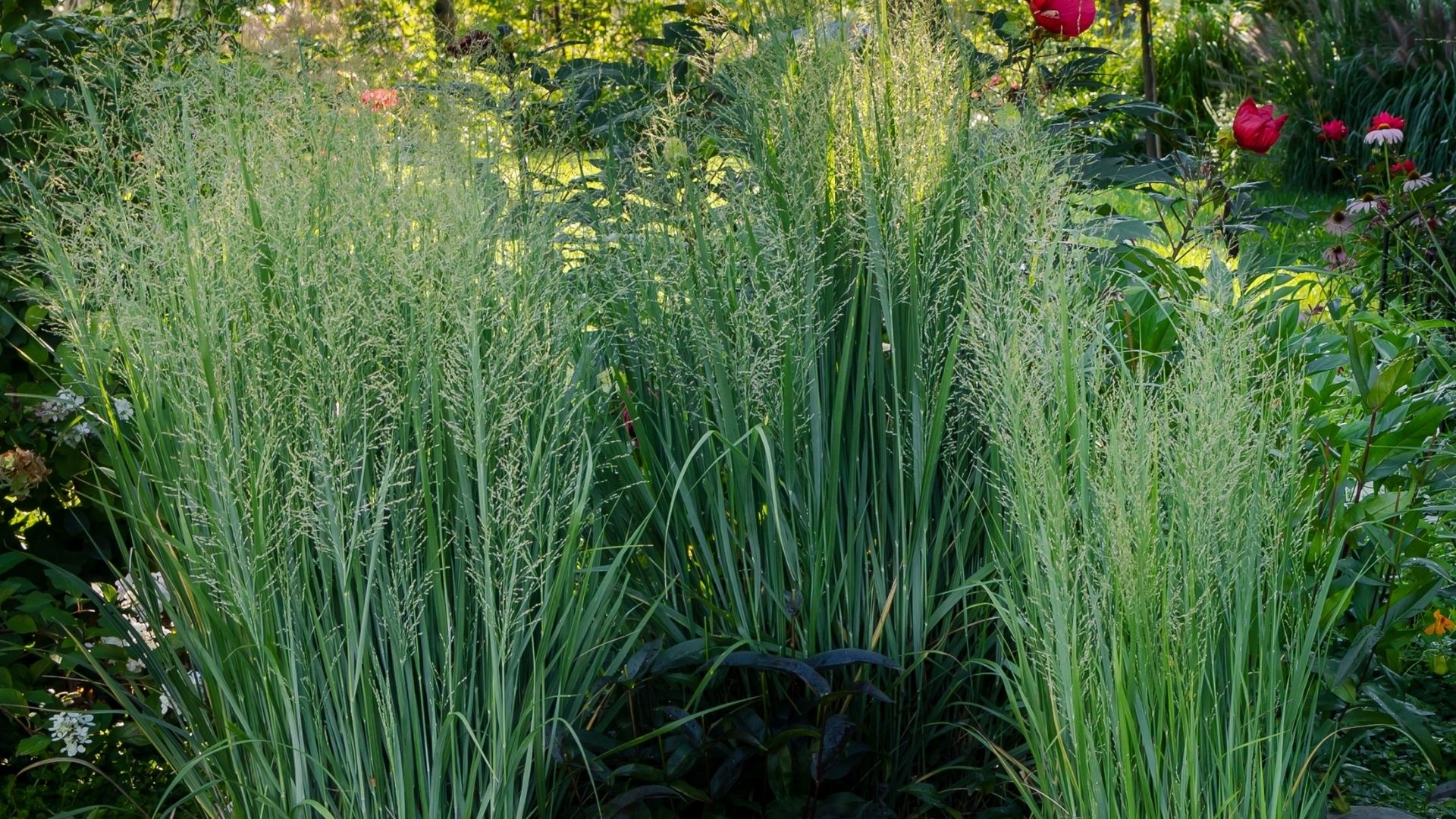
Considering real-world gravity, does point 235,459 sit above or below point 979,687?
above

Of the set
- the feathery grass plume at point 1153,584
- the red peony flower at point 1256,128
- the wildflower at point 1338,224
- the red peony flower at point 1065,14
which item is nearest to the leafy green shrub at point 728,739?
the feathery grass plume at point 1153,584

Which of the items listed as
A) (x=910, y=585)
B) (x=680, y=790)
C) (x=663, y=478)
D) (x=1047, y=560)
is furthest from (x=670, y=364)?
(x=1047, y=560)

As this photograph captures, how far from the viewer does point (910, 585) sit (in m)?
1.81

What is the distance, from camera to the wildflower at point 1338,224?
4.27m

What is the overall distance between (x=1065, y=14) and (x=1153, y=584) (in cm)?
165

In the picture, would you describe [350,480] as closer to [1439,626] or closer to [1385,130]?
[1439,626]

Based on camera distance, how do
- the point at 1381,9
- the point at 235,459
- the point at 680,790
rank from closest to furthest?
the point at 235,459
the point at 680,790
the point at 1381,9

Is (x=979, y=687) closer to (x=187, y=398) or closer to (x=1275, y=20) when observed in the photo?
(x=187, y=398)

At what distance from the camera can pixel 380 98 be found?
1.98 m

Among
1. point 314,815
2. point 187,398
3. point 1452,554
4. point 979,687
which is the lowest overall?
point 1452,554

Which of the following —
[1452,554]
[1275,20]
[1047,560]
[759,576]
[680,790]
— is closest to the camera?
[1047,560]

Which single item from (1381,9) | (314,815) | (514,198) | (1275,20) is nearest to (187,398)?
(314,815)

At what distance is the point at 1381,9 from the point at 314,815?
8668 mm

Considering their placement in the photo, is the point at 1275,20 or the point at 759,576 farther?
the point at 1275,20
